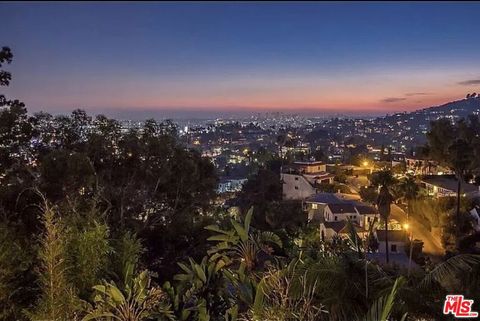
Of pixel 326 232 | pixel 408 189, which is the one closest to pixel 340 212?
pixel 326 232

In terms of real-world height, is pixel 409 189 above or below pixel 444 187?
above

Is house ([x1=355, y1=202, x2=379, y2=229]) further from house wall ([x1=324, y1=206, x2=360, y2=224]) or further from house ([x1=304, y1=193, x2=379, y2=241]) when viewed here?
house wall ([x1=324, y1=206, x2=360, y2=224])

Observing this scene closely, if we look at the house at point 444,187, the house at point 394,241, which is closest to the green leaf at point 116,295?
the house at point 394,241

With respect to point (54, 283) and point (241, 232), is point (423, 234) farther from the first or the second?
point (54, 283)

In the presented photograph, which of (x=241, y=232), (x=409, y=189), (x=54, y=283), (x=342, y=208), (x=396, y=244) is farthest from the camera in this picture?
(x=342, y=208)

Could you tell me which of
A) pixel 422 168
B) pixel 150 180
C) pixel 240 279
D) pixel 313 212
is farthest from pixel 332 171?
pixel 240 279

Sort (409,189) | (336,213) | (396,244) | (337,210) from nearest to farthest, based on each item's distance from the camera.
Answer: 1. (396,244)
2. (409,189)
3. (336,213)
4. (337,210)

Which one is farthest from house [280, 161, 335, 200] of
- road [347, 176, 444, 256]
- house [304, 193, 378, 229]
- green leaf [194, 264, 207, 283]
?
green leaf [194, 264, 207, 283]
